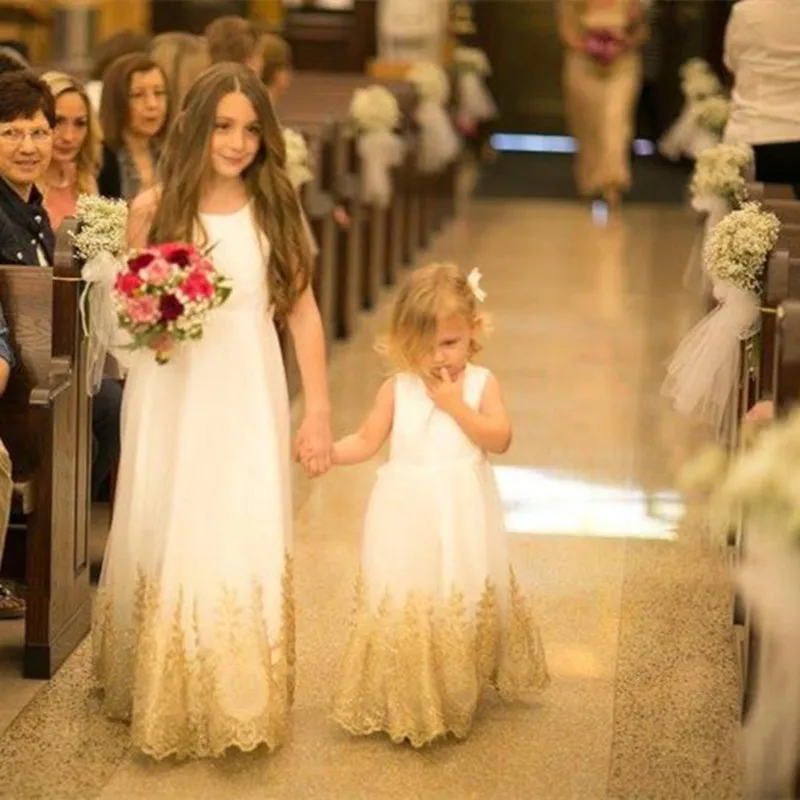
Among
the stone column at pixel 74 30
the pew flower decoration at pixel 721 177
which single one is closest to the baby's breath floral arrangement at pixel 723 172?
the pew flower decoration at pixel 721 177

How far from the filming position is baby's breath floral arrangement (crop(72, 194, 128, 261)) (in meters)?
6.18

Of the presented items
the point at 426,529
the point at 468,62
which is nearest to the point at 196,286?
the point at 426,529

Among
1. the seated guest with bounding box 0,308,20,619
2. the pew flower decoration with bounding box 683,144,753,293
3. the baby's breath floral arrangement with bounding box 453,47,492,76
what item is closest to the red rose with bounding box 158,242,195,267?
the seated guest with bounding box 0,308,20,619

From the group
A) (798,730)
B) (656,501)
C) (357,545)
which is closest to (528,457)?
(656,501)

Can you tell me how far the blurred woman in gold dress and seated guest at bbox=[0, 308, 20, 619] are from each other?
11.0 m

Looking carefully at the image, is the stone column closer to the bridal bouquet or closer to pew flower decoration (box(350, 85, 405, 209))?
pew flower decoration (box(350, 85, 405, 209))

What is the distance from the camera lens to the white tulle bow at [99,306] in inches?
244

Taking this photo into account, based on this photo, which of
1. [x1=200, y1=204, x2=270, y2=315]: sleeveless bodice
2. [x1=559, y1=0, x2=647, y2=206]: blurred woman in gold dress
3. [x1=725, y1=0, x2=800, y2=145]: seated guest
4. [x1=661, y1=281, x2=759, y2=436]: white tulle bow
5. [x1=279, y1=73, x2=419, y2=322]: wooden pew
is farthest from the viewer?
[x1=559, y1=0, x2=647, y2=206]: blurred woman in gold dress

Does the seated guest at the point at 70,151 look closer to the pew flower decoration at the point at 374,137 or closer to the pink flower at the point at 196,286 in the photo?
the pink flower at the point at 196,286

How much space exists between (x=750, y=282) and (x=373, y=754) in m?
1.82

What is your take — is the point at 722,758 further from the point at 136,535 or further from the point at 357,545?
the point at 357,545

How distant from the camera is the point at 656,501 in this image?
8508mm

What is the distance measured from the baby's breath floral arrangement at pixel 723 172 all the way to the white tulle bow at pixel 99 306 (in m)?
2.57

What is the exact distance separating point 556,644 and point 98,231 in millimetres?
1797
